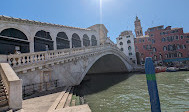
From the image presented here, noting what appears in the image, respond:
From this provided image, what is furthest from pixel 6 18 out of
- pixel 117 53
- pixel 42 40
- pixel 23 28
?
pixel 117 53

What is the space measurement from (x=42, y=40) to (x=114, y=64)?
1949cm

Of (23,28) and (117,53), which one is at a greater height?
(23,28)

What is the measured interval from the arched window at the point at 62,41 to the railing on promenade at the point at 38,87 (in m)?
8.09

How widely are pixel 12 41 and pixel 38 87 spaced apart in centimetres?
708

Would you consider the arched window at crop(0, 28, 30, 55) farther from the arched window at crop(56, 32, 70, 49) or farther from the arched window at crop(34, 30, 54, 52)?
Result: the arched window at crop(56, 32, 70, 49)

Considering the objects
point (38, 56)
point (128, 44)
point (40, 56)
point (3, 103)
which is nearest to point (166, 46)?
point (128, 44)

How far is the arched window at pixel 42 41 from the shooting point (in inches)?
517

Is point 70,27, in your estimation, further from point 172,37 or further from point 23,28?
point 172,37

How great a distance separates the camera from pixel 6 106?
3879mm

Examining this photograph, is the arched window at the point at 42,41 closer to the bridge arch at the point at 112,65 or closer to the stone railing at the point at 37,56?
the stone railing at the point at 37,56

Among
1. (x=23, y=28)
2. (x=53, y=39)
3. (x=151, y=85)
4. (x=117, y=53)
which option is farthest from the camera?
(x=117, y=53)

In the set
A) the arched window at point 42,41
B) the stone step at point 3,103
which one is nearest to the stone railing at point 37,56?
the arched window at point 42,41

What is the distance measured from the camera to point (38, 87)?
8.12m

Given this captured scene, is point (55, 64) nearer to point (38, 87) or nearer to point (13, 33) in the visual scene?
point (38, 87)
